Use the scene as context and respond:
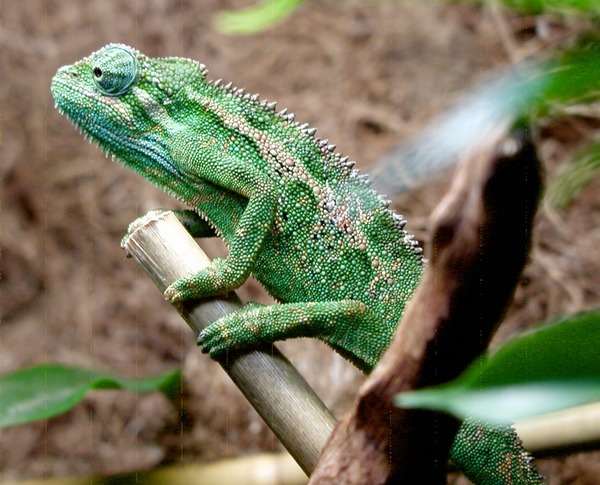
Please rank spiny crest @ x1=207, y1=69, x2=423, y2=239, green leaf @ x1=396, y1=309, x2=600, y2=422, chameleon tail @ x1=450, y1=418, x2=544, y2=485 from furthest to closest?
spiny crest @ x1=207, y1=69, x2=423, y2=239
chameleon tail @ x1=450, y1=418, x2=544, y2=485
green leaf @ x1=396, y1=309, x2=600, y2=422

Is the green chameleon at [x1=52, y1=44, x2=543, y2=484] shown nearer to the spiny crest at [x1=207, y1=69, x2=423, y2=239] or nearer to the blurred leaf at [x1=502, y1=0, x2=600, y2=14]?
the spiny crest at [x1=207, y1=69, x2=423, y2=239]

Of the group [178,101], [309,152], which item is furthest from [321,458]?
[178,101]

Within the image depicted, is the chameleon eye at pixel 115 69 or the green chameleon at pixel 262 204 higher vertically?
the chameleon eye at pixel 115 69

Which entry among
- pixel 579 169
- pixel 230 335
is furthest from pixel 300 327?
pixel 579 169

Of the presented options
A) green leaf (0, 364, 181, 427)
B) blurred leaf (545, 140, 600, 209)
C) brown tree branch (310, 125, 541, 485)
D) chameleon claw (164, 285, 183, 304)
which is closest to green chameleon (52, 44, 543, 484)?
chameleon claw (164, 285, 183, 304)

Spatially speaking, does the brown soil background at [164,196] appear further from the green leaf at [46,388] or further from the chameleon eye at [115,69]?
the chameleon eye at [115,69]

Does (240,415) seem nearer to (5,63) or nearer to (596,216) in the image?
(596,216)

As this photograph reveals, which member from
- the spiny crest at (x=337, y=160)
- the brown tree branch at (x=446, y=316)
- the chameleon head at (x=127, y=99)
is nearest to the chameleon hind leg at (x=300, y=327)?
the spiny crest at (x=337, y=160)
